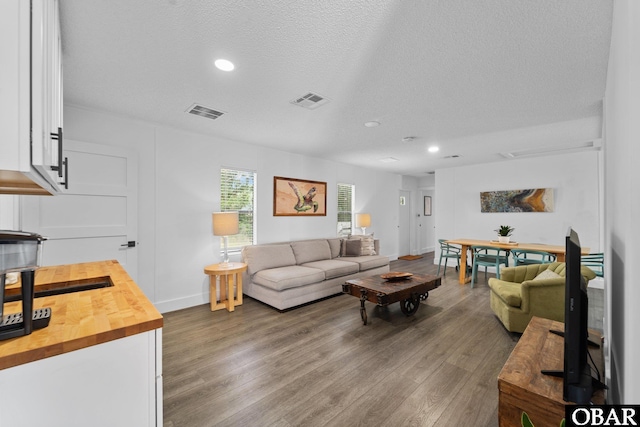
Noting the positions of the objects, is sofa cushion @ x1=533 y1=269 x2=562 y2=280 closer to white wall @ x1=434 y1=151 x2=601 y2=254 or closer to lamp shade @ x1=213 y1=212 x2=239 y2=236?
white wall @ x1=434 y1=151 x2=601 y2=254

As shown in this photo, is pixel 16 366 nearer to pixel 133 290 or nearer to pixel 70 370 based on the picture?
pixel 70 370

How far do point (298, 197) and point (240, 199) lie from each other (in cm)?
122

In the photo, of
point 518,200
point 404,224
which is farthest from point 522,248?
point 404,224

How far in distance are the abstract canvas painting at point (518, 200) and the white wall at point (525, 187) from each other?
0.32ft

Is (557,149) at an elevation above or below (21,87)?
above

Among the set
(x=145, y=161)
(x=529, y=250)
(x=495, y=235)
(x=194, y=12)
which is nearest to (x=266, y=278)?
(x=145, y=161)

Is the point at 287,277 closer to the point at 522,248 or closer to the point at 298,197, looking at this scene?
the point at 298,197

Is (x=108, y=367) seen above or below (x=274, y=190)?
below

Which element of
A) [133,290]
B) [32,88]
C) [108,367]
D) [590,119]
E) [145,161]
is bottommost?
[108,367]

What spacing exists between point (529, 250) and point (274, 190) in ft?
14.5

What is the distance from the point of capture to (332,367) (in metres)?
2.35

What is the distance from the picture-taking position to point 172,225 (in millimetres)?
3742

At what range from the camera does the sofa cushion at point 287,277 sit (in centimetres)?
364

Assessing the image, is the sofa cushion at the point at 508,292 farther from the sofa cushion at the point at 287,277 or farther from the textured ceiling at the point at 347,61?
the sofa cushion at the point at 287,277
